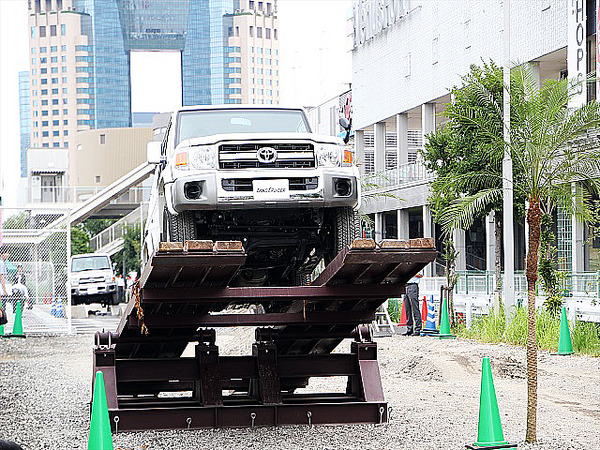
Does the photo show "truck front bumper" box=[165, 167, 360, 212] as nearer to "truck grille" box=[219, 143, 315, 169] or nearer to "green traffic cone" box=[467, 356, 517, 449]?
"truck grille" box=[219, 143, 315, 169]

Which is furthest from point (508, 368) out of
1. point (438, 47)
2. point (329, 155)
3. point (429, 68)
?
point (429, 68)

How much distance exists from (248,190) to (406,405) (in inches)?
176

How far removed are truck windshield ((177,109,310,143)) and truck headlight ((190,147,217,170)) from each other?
4.00 feet

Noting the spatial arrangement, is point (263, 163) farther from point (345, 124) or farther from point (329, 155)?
point (345, 124)

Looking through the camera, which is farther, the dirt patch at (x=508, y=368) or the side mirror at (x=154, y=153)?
the dirt patch at (x=508, y=368)

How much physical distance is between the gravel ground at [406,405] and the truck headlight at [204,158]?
2.72 metres

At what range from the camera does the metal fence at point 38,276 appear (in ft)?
93.3

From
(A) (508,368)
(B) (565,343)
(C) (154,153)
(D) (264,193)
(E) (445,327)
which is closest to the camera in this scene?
(D) (264,193)

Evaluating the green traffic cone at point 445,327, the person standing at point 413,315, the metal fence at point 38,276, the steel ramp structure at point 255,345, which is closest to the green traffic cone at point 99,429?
the steel ramp structure at point 255,345

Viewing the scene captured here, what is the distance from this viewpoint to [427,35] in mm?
50281

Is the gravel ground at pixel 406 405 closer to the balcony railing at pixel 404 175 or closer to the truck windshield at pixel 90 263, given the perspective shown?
the truck windshield at pixel 90 263

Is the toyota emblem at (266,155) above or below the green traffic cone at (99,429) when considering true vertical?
above

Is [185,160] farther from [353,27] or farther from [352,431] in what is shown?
[353,27]

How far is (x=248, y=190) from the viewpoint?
10.7 meters
